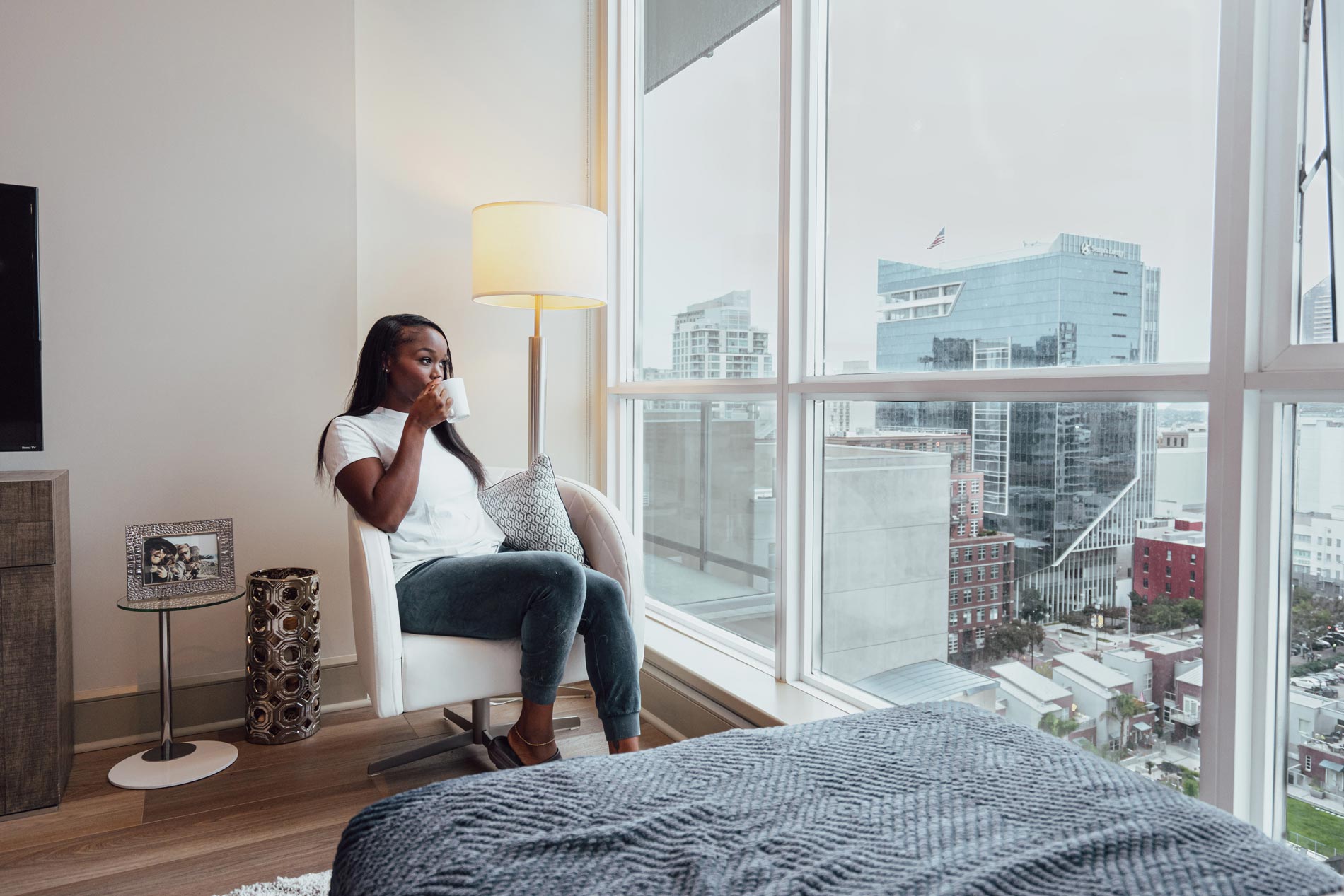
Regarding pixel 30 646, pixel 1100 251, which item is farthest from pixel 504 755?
pixel 1100 251

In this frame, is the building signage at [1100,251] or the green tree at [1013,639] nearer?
the building signage at [1100,251]

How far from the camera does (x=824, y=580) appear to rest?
225 cm

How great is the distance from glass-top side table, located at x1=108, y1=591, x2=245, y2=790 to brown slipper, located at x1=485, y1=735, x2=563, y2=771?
750mm

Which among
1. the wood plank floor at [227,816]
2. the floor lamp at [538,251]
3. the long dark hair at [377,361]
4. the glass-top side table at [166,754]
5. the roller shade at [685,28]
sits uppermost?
the roller shade at [685,28]

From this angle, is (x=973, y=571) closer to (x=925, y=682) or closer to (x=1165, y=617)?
(x=925, y=682)

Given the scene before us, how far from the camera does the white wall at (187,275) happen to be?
2.32 m

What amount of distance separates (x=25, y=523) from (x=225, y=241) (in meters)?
0.97

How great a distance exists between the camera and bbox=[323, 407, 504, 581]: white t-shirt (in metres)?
2.11

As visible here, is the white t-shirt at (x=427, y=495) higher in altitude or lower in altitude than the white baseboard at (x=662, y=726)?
higher

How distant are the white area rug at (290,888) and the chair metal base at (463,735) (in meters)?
0.51

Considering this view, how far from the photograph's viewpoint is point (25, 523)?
6.53 feet

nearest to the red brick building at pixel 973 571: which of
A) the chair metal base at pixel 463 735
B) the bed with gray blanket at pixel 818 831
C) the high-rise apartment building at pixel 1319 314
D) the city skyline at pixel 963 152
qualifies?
the city skyline at pixel 963 152

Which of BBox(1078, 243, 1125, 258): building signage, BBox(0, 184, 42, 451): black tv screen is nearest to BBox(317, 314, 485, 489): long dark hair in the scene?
BBox(0, 184, 42, 451): black tv screen

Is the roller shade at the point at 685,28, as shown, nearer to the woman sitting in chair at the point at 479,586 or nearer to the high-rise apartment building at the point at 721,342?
the high-rise apartment building at the point at 721,342
